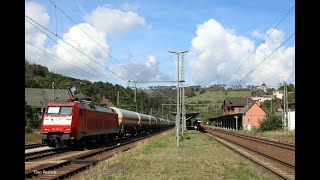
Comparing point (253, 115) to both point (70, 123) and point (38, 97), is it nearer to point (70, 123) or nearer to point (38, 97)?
point (38, 97)

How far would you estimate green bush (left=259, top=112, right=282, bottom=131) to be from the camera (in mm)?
60281

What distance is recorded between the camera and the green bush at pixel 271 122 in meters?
60.3

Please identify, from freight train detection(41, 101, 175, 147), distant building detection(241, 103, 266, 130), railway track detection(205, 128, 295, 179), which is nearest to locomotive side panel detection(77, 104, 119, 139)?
freight train detection(41, 101, 175, 147)

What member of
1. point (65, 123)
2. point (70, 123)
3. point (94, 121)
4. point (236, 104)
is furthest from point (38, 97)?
point (236, 104)

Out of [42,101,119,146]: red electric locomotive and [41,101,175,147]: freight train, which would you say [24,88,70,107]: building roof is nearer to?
[41,101,175,147]: freight train

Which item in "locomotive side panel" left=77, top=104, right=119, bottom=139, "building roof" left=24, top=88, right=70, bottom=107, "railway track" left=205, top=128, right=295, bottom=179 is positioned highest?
"building roof" left=24, top=88, right=70, bottom=107

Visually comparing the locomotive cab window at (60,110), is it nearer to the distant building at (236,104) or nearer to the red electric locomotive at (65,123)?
the red electric locomotive at (65,123)

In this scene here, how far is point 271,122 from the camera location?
200 feet

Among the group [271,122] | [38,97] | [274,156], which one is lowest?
[274,156]

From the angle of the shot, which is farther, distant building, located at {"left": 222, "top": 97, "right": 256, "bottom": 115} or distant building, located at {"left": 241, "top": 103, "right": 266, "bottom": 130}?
distant building, located at {"left": 222, "top": 97, "right": 256, "bottom": 115}

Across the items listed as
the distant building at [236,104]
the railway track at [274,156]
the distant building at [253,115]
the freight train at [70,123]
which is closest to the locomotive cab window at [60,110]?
the freight train at [70,123]
